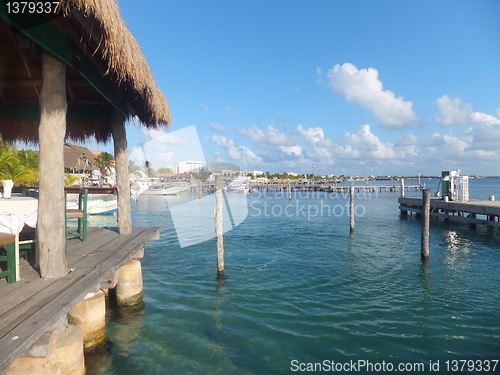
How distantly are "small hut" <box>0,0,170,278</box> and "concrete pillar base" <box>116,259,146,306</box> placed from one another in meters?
2.50

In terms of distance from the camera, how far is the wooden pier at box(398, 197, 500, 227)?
17.3 m

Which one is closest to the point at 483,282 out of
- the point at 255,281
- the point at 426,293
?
the point at 426,293

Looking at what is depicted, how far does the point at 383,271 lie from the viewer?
10.8 m

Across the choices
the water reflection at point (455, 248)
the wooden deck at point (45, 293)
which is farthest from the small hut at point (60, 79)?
the water reflection at point (455, 248)

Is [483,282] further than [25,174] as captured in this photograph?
No

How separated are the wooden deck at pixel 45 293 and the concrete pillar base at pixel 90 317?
628 millimetres

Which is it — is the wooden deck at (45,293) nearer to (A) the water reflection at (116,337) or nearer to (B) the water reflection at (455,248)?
(A) the water reflection at (116,337)

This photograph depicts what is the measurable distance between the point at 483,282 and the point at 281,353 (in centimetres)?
784

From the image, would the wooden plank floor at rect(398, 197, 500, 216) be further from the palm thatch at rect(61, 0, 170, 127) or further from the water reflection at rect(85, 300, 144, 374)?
the palm thatch at rect(61, 0, 170, 127)

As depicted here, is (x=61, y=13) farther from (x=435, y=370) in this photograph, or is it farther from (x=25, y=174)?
(x=25, y=174)

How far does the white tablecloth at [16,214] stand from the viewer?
4184mm

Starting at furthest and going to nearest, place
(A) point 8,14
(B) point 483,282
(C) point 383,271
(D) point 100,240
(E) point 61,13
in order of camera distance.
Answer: (C) point 383,271 < (B) point 483,282 < (D) point 100,240 < (E) point 61,13 < (A) point 8,14

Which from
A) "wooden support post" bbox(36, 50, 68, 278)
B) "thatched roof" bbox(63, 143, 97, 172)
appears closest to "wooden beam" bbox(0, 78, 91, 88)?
"wooden support post" bbox(36, 50, 68, 278)

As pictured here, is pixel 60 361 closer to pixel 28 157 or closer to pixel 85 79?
pixel 85 79
